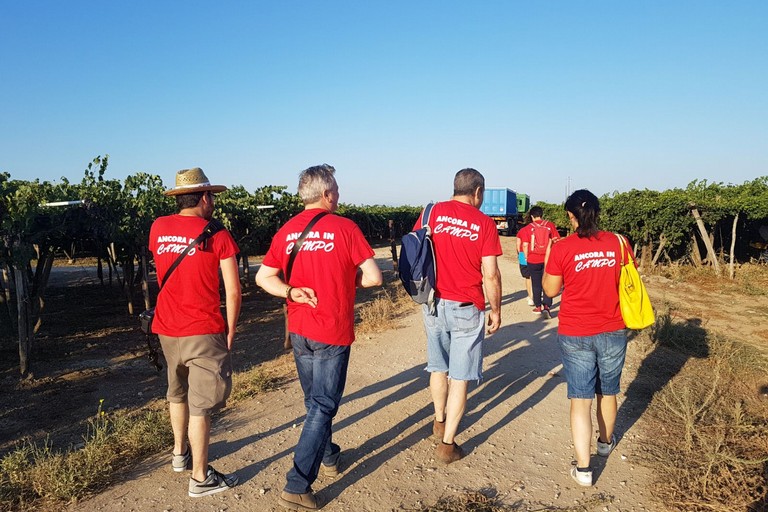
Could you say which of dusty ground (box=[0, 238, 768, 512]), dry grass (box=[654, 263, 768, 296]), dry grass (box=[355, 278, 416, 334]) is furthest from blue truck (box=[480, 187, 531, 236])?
dusty ground (box=[0, 238, 768, 512])

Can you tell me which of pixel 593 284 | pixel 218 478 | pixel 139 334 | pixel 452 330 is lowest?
pixel 139 334

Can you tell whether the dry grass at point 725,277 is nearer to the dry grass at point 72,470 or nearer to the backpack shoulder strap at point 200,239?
the backpack shoulder strap at point 200,239

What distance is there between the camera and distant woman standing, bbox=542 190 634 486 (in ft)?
10.2

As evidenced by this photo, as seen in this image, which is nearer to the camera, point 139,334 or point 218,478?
point 218,478

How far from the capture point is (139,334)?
9117mm

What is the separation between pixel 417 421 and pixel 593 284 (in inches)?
74.8

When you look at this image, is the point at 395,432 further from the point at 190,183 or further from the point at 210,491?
the point at 190,183

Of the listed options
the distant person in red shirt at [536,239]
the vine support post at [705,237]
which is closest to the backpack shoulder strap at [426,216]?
the distant person in red shirt at [536,239]

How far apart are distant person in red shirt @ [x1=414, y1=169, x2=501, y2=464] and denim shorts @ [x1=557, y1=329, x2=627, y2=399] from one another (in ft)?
1.76

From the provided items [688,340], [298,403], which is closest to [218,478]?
[298,403]

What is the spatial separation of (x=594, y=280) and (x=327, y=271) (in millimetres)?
1638

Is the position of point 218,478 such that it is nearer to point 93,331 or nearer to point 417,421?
point 417,421

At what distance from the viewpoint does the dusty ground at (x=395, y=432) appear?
120 inches

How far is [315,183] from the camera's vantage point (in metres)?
2.93
